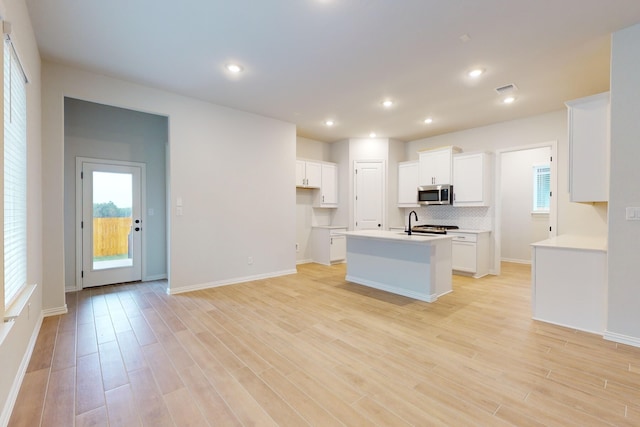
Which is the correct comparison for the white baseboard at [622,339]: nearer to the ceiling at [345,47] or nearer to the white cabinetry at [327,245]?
the ceiling at [345,47]

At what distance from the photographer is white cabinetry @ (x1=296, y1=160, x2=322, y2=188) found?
6266 mm

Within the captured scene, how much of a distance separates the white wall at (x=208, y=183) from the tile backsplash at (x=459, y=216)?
3.16 meters

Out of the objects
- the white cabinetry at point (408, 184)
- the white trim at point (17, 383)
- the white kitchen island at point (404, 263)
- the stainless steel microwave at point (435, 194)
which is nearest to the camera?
the white trim at point (17, 383)

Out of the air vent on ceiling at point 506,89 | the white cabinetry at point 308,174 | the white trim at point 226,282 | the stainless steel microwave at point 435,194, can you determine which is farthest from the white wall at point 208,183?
the air vent on ceiling at point 506,89

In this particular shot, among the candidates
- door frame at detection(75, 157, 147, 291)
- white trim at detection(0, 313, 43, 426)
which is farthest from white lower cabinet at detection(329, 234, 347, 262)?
white trim at detection(0, 313, 43, 426)

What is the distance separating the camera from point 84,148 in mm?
4422

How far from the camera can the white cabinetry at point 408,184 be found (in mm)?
6479

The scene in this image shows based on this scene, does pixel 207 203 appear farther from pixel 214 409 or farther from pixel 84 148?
pixel 214 409

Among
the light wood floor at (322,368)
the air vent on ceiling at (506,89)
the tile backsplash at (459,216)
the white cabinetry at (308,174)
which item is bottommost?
the light wood floor at (322,368)

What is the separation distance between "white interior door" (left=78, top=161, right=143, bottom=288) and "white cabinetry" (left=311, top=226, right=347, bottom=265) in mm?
3449

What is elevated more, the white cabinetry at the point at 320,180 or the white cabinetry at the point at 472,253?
the white cabinetry at the point at 320,180

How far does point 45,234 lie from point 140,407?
9.05ft

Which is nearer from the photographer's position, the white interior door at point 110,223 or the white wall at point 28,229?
the white wall at point 28,229

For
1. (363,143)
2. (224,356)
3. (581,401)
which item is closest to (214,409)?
(224,356)
